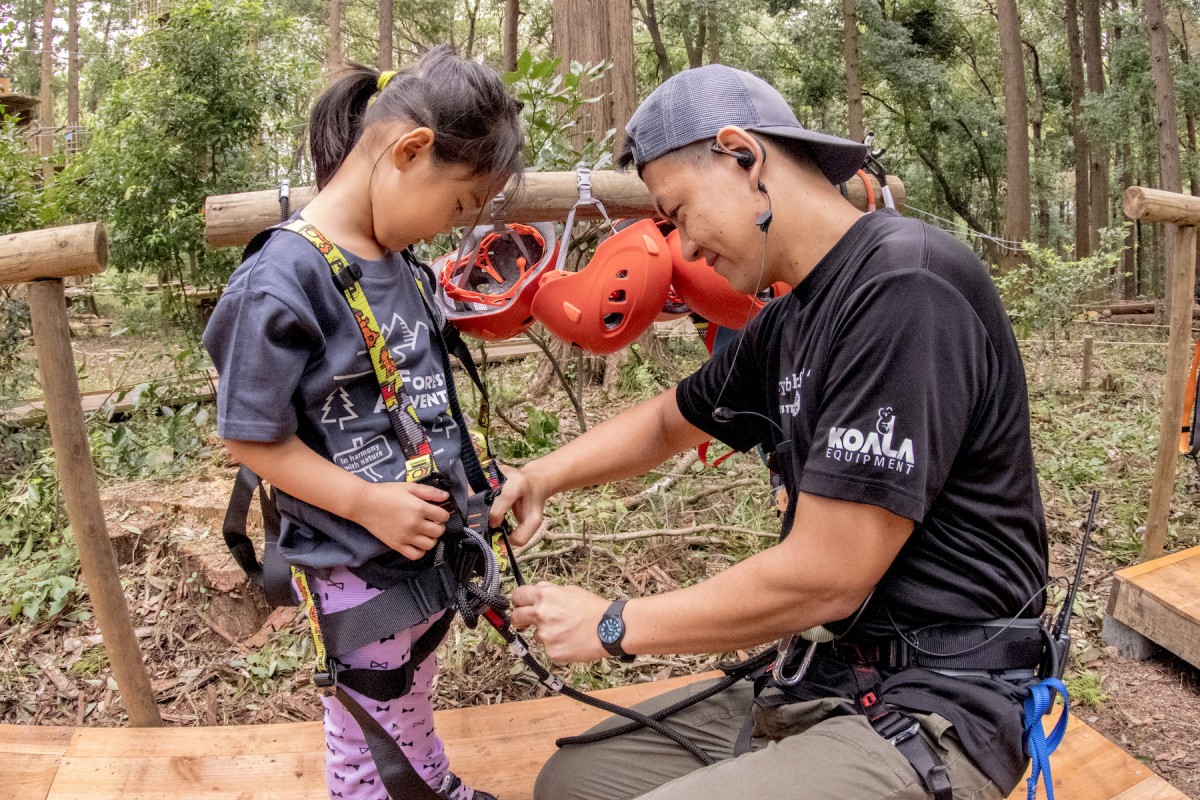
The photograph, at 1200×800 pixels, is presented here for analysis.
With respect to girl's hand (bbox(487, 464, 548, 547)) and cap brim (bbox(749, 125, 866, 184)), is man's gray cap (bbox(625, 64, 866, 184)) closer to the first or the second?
cap brim (bbox(749, 125, 866, 184))

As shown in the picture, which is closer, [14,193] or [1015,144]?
[14,193]

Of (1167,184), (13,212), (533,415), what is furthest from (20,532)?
(1167,184)

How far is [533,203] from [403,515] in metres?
0.95

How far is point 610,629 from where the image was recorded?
4.82 feet

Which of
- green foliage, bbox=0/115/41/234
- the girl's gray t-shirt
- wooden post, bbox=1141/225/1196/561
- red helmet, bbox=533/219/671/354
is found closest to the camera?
the girl's gray t-shirt

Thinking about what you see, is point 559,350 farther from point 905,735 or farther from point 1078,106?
point 1078,106

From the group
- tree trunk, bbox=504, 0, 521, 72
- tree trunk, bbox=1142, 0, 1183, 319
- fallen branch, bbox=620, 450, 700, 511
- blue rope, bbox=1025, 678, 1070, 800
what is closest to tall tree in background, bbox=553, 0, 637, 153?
fallen branch, bbox=620, 450, 700, 511

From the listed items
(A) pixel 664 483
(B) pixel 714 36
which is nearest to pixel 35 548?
(A) pixel 664 483

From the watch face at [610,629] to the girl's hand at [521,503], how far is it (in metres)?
0.32

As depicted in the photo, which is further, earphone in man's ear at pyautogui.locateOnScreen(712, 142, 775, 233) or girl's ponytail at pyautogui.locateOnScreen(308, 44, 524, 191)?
girl's ponytail at pyautogui.locateOnScreen(308, 44, 524, 191)

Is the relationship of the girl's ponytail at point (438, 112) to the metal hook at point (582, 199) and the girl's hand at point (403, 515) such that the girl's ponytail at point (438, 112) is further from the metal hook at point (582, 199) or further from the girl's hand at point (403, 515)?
the girl's hand at point (403, 515)

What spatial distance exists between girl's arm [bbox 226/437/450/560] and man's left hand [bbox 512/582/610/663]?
206 mm

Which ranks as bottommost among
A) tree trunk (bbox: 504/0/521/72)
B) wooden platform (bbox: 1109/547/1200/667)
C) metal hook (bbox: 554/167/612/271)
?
wooden platform (bbox: 1109/547/1200/667)

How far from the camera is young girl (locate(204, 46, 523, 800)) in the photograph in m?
1.42
